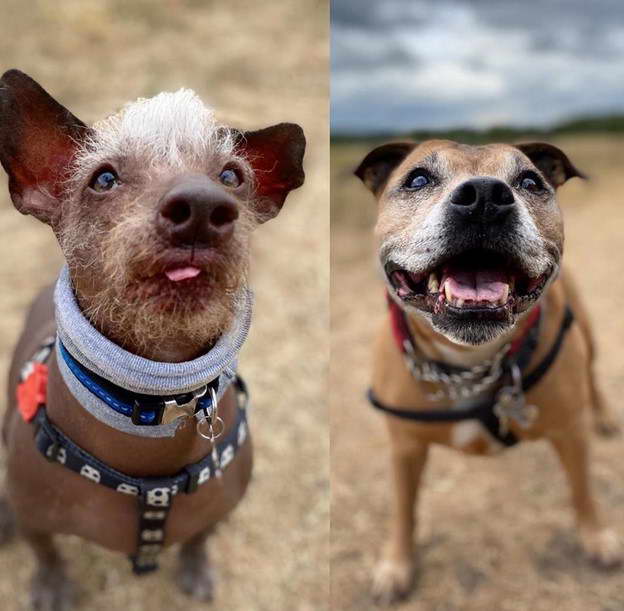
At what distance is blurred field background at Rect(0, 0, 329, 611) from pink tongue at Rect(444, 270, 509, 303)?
2.18 feet

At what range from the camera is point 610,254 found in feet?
17.4

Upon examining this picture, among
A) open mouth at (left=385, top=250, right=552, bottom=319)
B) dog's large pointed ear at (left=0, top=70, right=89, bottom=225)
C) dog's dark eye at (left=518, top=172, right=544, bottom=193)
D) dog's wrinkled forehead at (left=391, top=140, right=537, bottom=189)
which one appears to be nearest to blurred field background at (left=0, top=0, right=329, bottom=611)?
dog's large pointed ear at (left=0, top=70, right=89, bottom=225)

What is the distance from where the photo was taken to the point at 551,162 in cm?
208

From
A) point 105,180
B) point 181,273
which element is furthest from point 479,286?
point 105,180

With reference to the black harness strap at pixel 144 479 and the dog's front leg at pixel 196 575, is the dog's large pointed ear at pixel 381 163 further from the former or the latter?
the dog's front leg at pixel 196 575

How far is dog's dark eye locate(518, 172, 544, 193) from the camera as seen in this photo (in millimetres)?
1921

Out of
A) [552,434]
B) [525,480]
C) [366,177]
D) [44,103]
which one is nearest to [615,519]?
[525,480]

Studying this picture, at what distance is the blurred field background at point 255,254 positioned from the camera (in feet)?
8.79

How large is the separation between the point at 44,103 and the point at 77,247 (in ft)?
0.98

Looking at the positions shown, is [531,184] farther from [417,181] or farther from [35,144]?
[35,144]

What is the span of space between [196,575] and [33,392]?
3.41 feet

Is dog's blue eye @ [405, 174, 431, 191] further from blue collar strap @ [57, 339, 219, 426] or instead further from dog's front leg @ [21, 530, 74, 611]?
dog's front leg @ [21, 530, 74, 611]

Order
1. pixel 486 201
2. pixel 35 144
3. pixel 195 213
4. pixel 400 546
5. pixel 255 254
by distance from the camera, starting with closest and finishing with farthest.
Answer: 1. pixel 195 213
2. pixel 35 144
3. pixel 486 201
4. pixel 400 546
5. pixel 255 254

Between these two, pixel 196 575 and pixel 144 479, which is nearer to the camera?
pixel 144 479
